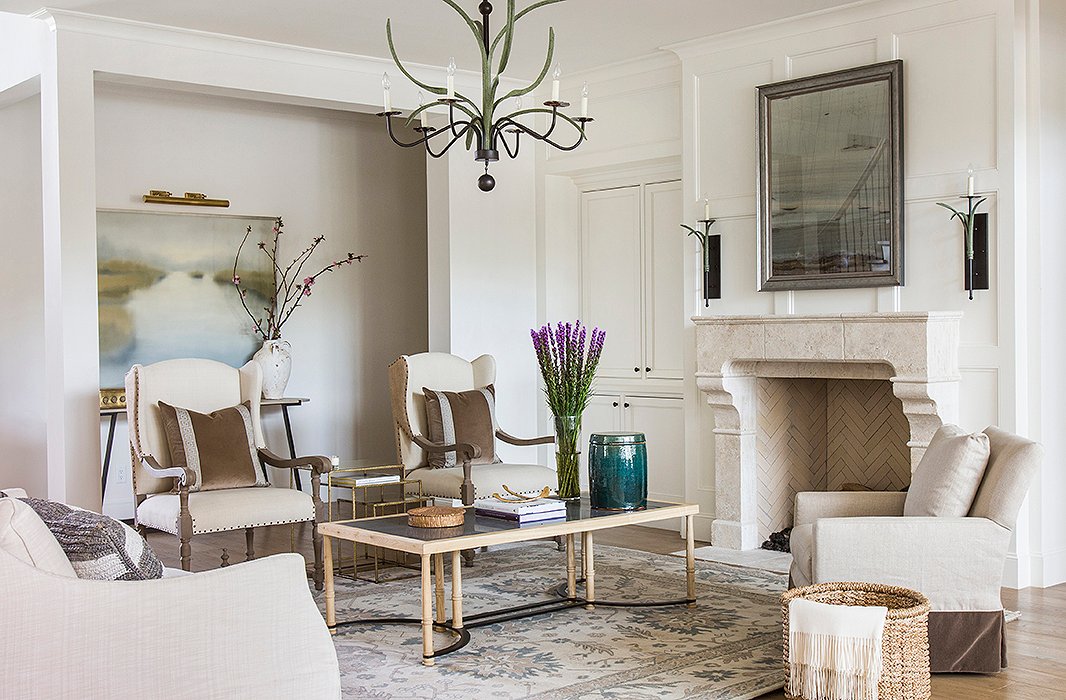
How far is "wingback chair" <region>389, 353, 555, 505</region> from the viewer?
5660mm

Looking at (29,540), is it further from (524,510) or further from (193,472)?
(193,472)

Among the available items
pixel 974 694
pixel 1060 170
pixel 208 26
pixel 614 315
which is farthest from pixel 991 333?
pixel 208 26

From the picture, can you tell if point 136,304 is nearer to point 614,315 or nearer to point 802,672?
point 614,315

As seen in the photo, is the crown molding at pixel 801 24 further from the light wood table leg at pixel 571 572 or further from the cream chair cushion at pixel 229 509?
the cream chair cushion at pixel 229 509

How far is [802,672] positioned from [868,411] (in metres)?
2.90

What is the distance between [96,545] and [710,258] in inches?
172

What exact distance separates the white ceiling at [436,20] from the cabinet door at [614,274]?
102 centimetres

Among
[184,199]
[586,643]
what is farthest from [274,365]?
[586,643]

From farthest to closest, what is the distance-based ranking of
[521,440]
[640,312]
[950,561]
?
1. [640,312]
2. [521,440]
3. [950,561]

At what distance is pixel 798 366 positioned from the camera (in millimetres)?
5961

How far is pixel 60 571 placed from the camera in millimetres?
2434

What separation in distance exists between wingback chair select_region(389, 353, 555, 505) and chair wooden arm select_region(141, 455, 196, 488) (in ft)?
4.10

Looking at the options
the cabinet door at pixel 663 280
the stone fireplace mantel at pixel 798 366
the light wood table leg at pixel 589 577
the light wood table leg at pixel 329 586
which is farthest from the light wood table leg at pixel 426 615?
the cabinet door at pixel 663 280

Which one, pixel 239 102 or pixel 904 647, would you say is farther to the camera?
pixel 239 102
